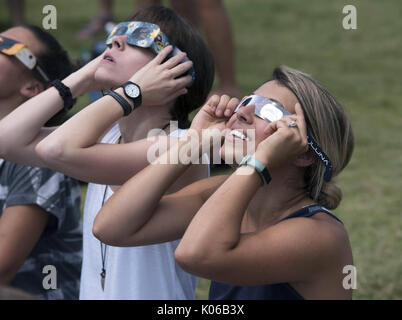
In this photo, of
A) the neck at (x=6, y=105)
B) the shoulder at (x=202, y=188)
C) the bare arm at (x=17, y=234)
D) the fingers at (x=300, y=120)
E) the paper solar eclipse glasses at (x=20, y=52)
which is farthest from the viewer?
the neck at (x=6, y=105)

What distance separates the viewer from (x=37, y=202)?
2967mm

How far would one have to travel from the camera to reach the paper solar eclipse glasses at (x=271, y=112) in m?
2.22

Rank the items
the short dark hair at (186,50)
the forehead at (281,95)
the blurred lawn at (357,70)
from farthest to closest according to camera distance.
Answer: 1. the blurred lawn at (357,70)
2. the short dark hair at (186,50)
3. the forehead at (281,95)

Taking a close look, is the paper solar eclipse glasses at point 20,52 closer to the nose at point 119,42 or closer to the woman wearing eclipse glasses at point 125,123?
the woman wearing eclipse glasses at point 125,123

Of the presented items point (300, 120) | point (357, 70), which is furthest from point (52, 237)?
point (357, 70)

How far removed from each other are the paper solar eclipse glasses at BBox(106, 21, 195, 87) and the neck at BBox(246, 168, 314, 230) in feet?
2.26

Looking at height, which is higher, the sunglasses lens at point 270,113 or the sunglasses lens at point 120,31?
the sunglasses lens at point 120,31

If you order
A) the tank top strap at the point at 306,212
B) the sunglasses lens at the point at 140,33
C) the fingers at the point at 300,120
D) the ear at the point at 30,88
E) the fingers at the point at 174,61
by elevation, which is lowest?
the tank top strap at the point at 306,212

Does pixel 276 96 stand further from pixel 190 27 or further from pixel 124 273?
pixel 124 273

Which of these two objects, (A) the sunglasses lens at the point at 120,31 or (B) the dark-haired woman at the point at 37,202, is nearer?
(A) the sunglasses lens at the point at 120,31

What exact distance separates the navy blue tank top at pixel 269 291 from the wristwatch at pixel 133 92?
2.41 ft

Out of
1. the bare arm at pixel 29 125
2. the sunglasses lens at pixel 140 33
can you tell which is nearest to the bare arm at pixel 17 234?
the bare arm at pixel 29 125

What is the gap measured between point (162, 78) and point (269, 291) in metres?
0.93

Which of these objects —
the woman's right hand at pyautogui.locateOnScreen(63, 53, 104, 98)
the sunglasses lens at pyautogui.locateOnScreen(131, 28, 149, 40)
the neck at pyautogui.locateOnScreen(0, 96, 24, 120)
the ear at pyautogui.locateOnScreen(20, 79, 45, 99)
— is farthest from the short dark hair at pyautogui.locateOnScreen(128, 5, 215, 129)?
the neck at pyautogui.locateOnScreen(0, 96, 24, 120)
